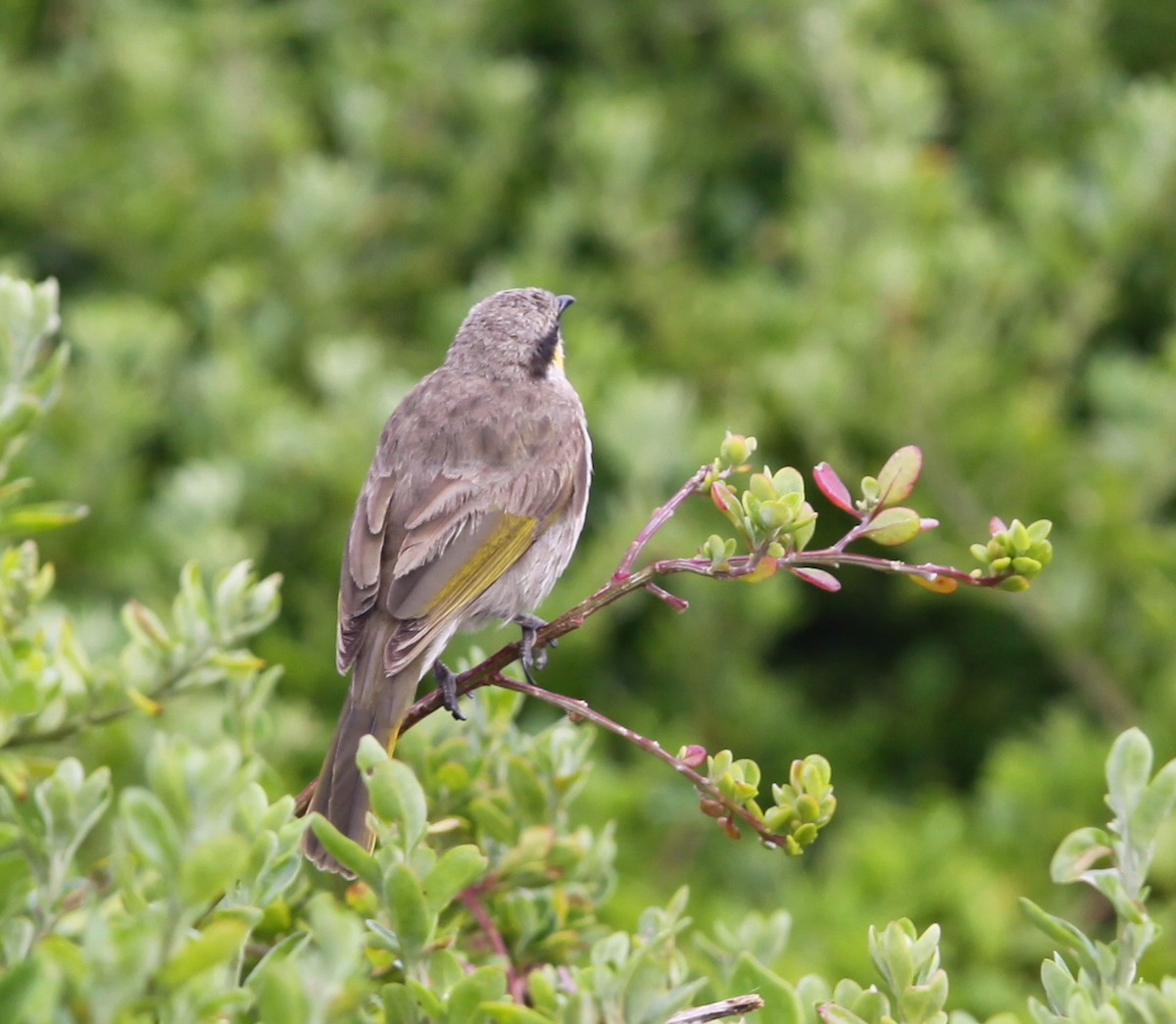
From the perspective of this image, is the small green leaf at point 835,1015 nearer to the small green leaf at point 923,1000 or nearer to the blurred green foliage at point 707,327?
the small green leaf at point 923,1000

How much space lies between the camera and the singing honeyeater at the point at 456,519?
3.30 meters

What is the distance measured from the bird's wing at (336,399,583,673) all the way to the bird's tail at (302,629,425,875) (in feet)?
0.15

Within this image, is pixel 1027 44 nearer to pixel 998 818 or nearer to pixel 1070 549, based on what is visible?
pixel 1070 549

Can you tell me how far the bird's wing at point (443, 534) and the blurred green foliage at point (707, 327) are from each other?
778 mm

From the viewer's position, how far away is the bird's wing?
3.53 meters

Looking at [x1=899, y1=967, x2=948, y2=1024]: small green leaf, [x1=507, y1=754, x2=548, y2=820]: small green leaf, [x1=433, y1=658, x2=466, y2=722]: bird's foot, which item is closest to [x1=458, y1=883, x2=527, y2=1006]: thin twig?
[x1=507, y1=754, x2=548, y2=820]: small green leaf

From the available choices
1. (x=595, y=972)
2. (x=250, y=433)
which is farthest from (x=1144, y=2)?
(x=595, y=972)

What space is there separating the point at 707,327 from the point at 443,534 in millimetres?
2390

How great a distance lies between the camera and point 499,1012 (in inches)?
70.3

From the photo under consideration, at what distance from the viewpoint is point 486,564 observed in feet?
12.2

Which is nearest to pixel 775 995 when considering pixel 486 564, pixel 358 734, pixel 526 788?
pixel 526 788

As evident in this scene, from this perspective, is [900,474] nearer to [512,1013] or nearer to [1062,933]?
[1062,933]

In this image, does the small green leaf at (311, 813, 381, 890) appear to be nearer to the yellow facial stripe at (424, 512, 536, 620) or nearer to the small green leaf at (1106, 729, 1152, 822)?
the small green leaf at (1106, 729, 1152, 822)

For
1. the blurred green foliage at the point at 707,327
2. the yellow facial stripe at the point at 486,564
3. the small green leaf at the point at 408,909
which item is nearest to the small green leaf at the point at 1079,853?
the small green leaf at the point at 408,909
